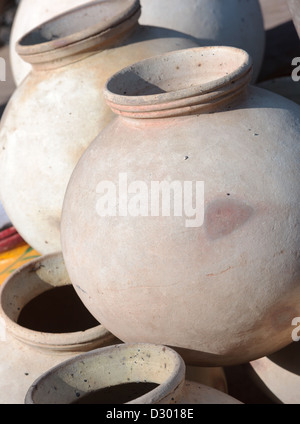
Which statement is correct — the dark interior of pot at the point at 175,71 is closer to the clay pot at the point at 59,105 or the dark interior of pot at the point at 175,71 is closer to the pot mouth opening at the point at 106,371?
the clay pot at the point at 59,105

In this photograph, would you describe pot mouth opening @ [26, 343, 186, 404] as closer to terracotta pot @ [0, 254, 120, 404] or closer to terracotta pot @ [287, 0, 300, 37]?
terracotta pot @ [0, 254, 120, 404]

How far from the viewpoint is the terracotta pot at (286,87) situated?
3.13m

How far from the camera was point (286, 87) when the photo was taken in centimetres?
320

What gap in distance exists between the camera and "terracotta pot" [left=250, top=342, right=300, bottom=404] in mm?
2404

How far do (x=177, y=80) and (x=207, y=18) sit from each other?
5.15 feet

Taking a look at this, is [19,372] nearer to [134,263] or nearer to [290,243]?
[134,263]

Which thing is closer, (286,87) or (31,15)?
(286,87)

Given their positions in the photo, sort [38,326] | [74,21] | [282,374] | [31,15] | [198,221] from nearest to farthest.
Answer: [198,221], [282,374], [38,326], [74,21], [31,15]

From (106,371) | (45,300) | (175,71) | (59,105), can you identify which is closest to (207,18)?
(59,105)

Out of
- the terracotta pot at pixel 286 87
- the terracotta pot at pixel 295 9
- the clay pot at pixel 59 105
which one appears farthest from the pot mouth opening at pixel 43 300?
the terracotta pot at pixel 295 9

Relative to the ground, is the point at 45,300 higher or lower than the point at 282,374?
higher

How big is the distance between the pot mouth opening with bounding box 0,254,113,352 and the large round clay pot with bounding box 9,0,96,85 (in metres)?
1.68

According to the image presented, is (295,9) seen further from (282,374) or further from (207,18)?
(282,374)

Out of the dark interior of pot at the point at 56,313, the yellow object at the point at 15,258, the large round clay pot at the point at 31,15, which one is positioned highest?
the large round clay pot at the point at 31,15
